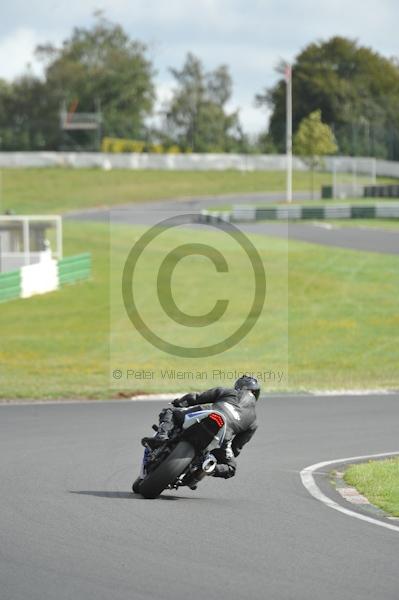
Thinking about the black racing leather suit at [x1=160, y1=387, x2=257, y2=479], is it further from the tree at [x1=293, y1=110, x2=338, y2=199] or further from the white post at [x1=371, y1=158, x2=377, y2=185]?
the white post at [x1=371, y1=158, x2=377, y2=185]

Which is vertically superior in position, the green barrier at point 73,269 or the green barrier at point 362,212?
the green barrier at point 362,212

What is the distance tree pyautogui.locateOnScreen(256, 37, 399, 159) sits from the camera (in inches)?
4134

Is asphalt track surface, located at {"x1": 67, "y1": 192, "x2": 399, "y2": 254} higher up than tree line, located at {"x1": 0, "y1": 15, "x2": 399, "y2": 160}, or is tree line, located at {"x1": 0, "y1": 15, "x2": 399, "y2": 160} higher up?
tree line, located at {"x1": 0, "y1": 15, "x2": 399, "y2": 160}

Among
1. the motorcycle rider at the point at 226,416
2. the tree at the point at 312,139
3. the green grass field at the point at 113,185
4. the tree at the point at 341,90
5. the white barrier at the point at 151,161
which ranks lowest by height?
the motorcycle rider at the point at 226,416

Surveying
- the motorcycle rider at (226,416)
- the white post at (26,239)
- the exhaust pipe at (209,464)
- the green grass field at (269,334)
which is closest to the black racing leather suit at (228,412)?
the motorcycle rider at (226,416)

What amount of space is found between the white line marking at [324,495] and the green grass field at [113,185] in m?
67.4

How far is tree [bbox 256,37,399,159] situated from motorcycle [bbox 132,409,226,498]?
3278 inches

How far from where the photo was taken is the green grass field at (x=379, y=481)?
11.3 meters

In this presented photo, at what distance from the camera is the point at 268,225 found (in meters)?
60.1

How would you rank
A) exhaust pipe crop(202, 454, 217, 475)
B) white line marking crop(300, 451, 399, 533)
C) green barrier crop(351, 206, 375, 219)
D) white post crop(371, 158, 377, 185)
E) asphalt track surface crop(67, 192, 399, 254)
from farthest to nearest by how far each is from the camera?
white post crop(371, 158, 377, 185) < green barrier crop(351, 206, 375, 219) < asphalt track surface crop(67, 192, 399, 254) < exhaust pipe crop(202, 454, 217, 475) < white line marking crop(300, 451, 399, 533)

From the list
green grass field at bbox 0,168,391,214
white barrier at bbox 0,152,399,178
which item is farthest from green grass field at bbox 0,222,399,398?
white barrier at bbox 0,152,399,178

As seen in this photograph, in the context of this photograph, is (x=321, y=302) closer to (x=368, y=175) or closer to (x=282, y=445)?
(x=282, y=445)

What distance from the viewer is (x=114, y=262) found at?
4647 centimetres

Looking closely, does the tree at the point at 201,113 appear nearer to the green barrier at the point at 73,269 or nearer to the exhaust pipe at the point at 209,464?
the green barrier at the point at 73,269
